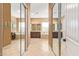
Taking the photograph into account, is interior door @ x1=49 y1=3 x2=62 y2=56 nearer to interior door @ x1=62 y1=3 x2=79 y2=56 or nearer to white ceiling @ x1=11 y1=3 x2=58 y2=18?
white ceiling @ x1=11 y1=3 x2=58 y2=18

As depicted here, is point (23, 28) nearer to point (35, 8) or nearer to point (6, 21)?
point (6, 21)

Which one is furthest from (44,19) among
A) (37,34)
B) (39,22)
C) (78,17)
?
(78,17)

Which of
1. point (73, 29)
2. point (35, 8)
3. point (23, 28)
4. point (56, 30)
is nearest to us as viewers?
point (73, 29)

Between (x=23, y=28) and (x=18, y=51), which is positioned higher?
(x=23, y=28)

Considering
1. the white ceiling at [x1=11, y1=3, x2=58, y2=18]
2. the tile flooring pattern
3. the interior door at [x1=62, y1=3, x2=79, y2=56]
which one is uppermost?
the white ceiling at [x1=11, y1=3, x2=58, y2=18]

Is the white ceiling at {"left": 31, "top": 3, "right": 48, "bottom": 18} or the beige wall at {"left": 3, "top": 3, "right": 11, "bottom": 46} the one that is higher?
the white ceiling at {"left": 31, "top": 3, "right": 48, "bottom": 18}

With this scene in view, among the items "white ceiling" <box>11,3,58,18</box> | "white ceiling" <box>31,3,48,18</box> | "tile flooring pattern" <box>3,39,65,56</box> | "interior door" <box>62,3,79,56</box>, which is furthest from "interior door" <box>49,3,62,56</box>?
"interior door" <box>62,3,79,56</box>

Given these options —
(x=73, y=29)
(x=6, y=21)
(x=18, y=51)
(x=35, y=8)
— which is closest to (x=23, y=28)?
(x=18, y=51)

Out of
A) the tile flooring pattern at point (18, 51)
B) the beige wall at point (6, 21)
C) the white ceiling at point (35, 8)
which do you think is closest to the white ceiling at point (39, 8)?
the white ceiling at point (35, 8)

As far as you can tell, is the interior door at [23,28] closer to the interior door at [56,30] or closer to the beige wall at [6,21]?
the interior door at [56,30]

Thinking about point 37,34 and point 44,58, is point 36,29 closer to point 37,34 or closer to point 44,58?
point 37,34

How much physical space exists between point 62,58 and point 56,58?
55 mm

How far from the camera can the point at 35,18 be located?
12875mm

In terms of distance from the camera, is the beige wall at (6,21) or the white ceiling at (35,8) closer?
the beige wall at (6,21)
